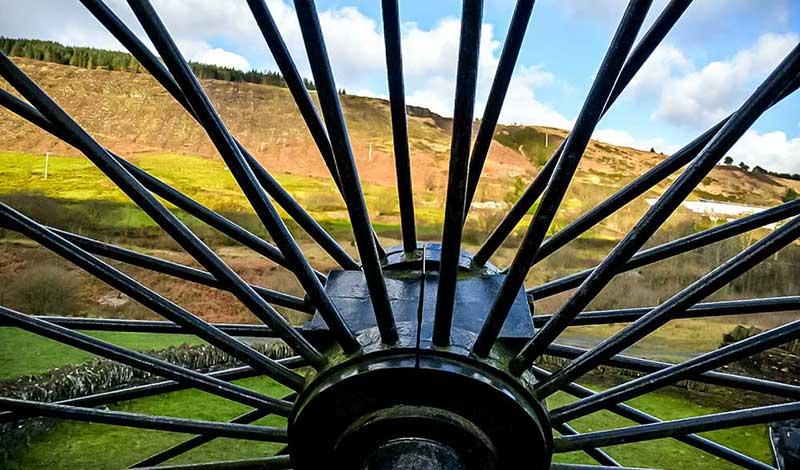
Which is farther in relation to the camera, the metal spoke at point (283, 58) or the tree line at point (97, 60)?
the tree line at point (97, 60)

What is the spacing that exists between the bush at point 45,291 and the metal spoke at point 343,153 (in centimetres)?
1070

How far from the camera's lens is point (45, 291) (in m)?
10.4

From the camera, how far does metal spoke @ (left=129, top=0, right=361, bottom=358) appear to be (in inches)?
47.5

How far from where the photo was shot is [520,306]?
5.69 ft

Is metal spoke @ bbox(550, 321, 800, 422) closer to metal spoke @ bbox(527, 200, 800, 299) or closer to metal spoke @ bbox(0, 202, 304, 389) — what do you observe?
metal spoke @ bbox(527, 200, 800, 299)

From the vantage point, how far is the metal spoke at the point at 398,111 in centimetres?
146

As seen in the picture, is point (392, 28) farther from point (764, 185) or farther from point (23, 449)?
point (764, 185)

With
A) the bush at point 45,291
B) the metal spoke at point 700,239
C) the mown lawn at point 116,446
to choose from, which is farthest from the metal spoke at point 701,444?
the bush at point 45,291

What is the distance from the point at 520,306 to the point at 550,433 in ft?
1.23

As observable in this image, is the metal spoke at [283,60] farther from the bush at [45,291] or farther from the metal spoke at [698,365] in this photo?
the bush at [45,291]

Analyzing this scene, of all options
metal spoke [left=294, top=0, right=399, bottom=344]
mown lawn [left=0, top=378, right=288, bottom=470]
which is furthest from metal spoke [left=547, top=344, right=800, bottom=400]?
mown lawn [left=0, top=378, right=288, bottom=470]

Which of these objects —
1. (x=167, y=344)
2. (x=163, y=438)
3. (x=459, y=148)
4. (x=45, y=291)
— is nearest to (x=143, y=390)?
(x=459, y=148)

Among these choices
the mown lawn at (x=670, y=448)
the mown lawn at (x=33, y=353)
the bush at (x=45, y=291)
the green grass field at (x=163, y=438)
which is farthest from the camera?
the bush at (x=45, y=291)

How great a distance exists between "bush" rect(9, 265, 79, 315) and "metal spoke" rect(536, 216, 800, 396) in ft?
35.7
